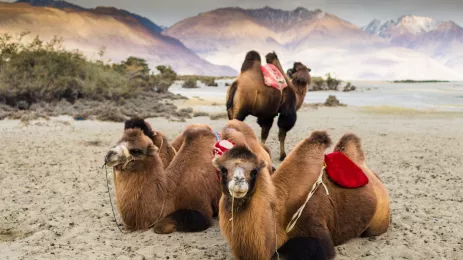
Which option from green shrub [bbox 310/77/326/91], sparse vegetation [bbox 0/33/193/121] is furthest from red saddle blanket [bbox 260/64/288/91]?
green shrub [bbox 310/77/326/91]

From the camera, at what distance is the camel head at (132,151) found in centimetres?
465

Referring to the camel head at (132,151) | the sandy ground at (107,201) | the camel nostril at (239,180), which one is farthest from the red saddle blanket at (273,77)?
the camel nostril at (239,180)

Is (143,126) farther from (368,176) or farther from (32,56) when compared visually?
(32,56)

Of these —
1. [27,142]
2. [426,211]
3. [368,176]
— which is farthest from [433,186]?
[27,142]

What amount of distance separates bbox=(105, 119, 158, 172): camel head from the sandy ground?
750mm

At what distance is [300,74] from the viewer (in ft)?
35.5

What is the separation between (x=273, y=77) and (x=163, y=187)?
4875mm

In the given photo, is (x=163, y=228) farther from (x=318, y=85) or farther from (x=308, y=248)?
(x=318, y=85)

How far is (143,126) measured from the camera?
534 cm

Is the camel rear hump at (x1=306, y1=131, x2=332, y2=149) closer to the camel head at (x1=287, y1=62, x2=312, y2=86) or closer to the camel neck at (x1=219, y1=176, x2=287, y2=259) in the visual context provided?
the camel neck at (x1=219, y1=176, x2=287, y2=259)

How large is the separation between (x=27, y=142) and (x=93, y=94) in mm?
10411

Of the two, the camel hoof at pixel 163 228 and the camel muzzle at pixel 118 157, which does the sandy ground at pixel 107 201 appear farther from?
the camel muzzle at pixel 118 157

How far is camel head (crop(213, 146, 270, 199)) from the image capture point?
3.39 metres

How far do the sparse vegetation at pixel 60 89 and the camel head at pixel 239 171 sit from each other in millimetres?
12617
